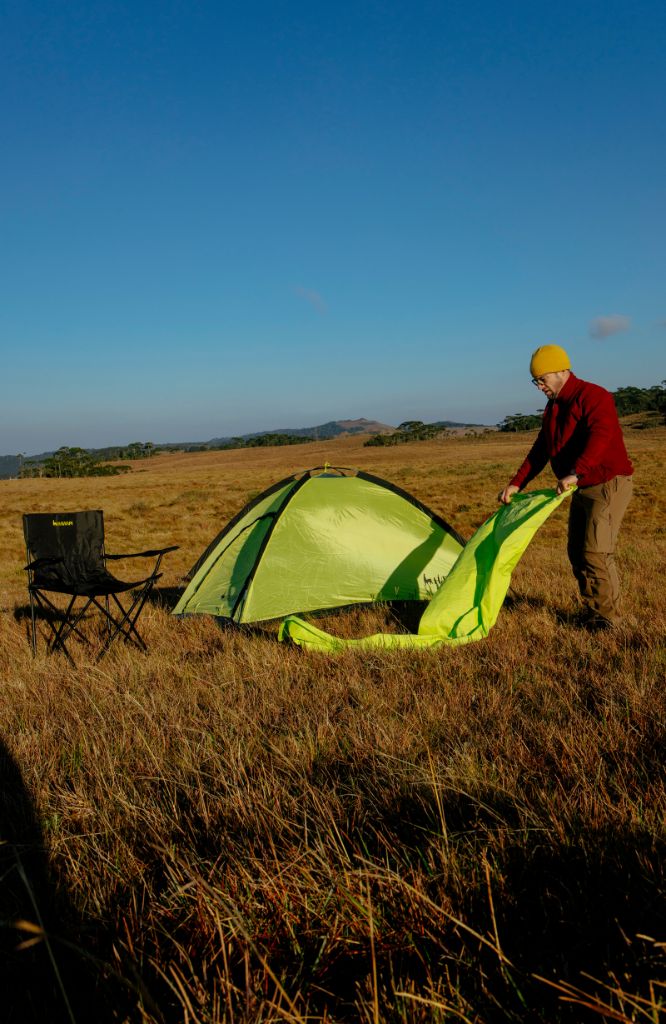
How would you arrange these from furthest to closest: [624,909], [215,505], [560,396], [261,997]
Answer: [215,505] < [560,396] < [624,909] < [261,997]

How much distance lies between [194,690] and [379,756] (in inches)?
60.1

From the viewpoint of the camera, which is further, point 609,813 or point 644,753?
point 644,753

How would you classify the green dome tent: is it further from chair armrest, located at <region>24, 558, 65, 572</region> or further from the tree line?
the tree line

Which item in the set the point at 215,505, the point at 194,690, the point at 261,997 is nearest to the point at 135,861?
the point at 261,997

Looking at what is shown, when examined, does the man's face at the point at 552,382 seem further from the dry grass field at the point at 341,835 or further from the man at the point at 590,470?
the dry grass field at the point at 341,835

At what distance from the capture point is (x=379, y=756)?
2.82m

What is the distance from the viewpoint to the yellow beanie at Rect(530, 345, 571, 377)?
5.02m

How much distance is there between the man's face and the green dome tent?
2.14 metres

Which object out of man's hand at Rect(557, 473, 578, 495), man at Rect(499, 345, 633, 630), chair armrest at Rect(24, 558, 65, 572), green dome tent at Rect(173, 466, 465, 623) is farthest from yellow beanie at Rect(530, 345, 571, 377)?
chair armrest at Rect(24, 558, 65, 572)

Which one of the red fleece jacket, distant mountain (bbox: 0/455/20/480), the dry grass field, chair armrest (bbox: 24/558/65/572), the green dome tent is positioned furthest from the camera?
distant mountain (bbox: 0/455/20/480)

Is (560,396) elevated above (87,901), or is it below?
above

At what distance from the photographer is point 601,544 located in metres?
4.92

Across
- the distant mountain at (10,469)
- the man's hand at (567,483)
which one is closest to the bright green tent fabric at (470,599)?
the man's hand at (567,483)

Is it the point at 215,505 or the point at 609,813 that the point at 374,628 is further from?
the point at 215,505
